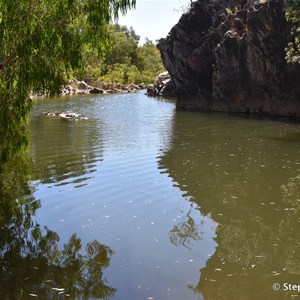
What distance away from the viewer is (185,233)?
11484 mm

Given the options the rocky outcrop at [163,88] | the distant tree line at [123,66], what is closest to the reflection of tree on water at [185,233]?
the rocky outcrop at [163,88]

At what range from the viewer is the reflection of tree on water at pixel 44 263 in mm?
8414

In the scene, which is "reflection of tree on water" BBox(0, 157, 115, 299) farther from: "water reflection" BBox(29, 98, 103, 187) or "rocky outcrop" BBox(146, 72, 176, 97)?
"rocky outcrop" BBox(146, 72, 176, 97)

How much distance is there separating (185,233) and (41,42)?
21.2 ft

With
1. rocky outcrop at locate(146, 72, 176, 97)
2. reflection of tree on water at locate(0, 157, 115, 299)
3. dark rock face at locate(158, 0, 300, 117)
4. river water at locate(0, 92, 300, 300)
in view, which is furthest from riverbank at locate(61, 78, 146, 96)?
reflection of tree on water at locate(0, 157, 115, 299)

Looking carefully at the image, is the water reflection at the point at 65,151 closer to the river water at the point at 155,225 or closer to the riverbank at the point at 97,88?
the river water at the point at 155,225

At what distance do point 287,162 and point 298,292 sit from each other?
42.3 feet

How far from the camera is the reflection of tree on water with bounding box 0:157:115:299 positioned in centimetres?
841

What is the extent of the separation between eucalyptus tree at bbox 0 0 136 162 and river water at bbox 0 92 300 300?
361 centimetres

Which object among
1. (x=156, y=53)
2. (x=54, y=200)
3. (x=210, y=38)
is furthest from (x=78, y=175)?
(x=156, y=53)

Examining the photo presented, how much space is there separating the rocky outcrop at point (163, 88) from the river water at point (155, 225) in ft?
191

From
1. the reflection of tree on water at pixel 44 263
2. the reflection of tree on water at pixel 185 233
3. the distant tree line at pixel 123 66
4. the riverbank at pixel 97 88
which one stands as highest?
the distant tree line at pixel 123 66

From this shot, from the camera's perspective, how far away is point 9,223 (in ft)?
39.5

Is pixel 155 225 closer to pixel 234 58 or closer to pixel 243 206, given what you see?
pixel 243 206
